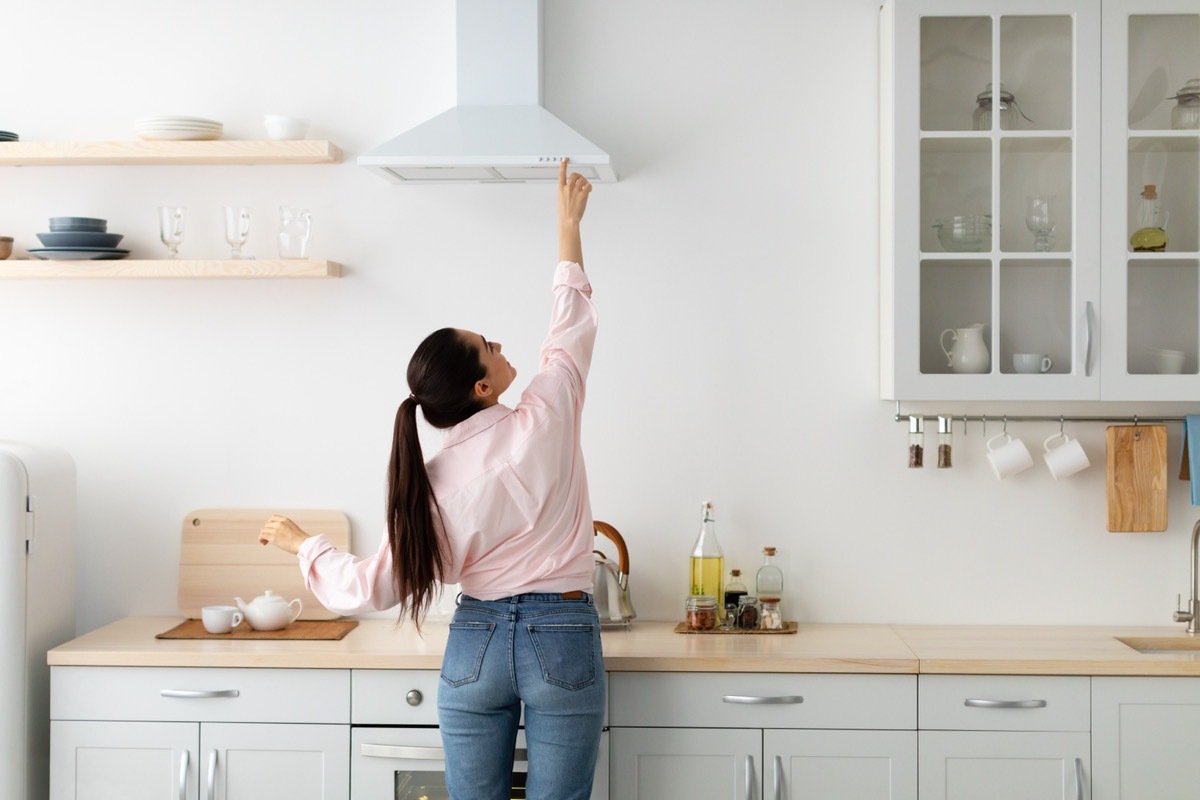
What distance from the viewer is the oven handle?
2.43 meters

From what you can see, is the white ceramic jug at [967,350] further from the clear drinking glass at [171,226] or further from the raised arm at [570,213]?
the clear drinking glass at [171,226]

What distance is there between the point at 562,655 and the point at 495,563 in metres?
0.22

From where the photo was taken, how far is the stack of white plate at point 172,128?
109 inches

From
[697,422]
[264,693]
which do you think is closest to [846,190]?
[697,422]

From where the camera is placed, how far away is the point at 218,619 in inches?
106

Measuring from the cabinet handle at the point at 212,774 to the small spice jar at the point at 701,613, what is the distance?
3.72 ft

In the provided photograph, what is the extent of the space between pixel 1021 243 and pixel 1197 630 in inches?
41.9

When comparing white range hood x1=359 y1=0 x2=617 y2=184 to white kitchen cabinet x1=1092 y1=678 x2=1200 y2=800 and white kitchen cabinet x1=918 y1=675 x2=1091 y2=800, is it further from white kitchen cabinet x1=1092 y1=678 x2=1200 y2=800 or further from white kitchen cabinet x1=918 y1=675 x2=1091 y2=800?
white kitchen cabinet x1=1092 y1=678 x2=1200 y2=800

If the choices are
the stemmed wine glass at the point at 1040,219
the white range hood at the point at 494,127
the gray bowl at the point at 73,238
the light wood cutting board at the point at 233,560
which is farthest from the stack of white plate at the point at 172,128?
the stemmed wine glass at the point at 1040,219

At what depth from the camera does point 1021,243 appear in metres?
2.62

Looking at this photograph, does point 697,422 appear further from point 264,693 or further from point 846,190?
point 264,693

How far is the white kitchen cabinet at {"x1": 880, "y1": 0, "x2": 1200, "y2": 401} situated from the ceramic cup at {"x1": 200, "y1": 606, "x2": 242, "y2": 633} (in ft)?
5.62

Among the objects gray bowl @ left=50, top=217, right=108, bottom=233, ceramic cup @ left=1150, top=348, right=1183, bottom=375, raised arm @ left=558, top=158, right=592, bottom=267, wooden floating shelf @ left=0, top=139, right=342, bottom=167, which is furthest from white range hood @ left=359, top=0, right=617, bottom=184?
ceramic cup @ left=1150, top=348, right=1183, bottom=375

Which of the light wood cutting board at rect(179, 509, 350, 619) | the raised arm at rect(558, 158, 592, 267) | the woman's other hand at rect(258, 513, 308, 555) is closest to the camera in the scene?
the woman's other hand at rect(258, 513, 308, 555)
